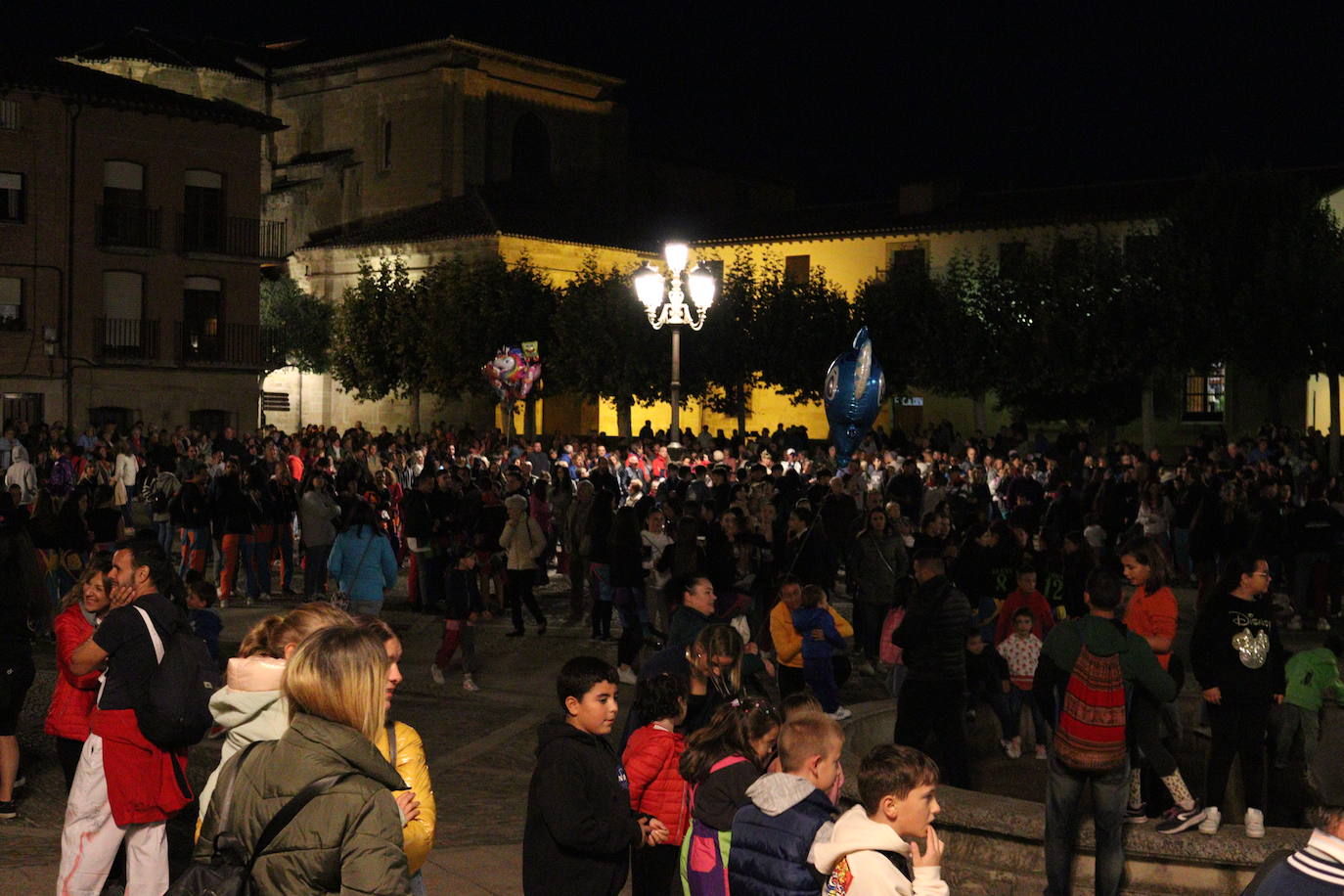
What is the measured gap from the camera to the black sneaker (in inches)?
300

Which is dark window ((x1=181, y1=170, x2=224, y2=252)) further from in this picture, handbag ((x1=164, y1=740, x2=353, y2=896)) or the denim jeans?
handbag ((x1=164, y1=740, x2=353, y2=896))

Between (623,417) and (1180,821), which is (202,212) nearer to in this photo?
(623,417)

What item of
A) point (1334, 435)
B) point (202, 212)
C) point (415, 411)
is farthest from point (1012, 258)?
point (202, 212)

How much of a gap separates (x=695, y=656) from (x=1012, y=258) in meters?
40.8

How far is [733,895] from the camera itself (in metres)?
5.04

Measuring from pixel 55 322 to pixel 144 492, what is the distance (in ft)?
51.2

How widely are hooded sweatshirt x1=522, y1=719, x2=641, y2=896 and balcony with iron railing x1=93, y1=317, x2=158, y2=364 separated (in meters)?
35.6

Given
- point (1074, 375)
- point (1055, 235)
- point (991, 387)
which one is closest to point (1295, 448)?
point (1074, 375)

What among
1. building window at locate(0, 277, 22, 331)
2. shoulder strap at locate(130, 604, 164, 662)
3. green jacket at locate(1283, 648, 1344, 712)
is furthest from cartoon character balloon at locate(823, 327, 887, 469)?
building window at locate(0, 277, 22, 331)

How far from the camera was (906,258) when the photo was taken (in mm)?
49062

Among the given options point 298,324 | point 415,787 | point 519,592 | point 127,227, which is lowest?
point 519,592

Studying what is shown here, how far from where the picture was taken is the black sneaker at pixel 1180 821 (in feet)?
25.0

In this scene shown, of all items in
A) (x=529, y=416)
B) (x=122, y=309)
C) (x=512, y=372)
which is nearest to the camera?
(x=512, y=372)

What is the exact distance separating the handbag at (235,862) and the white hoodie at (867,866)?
1493 mm
